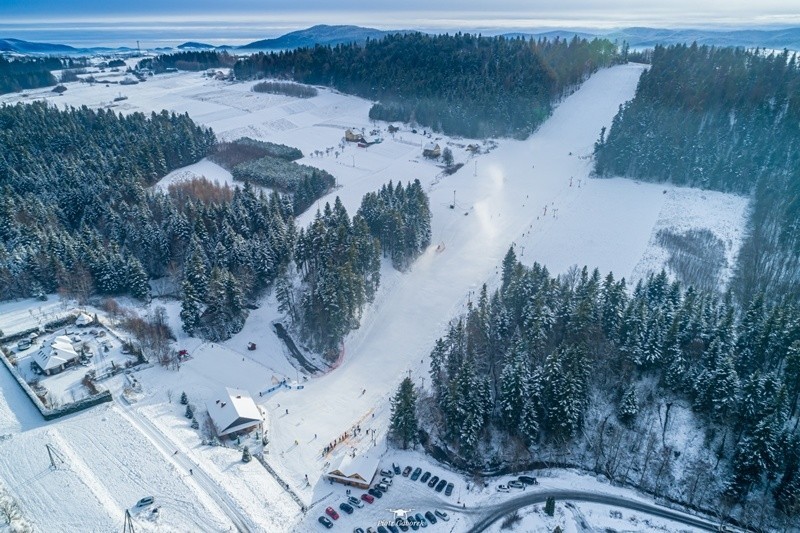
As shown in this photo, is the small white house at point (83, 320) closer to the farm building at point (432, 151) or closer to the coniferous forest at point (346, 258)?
the coniferous forest at point (346, 258)

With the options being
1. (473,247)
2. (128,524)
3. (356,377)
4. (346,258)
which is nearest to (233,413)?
(128,524)

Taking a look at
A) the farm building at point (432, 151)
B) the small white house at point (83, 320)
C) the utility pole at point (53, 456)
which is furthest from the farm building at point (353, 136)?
the utility pole at point (53, 456)

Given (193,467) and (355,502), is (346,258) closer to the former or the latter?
(193,467)

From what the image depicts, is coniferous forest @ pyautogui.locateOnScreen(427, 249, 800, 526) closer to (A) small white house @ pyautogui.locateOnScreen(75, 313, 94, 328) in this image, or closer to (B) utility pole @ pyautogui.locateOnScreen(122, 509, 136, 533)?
(B) utility pole @ pyautogui.locateOnScreen(122, 509, 136, 533)

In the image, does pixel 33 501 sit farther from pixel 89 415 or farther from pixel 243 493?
pixel 243 493

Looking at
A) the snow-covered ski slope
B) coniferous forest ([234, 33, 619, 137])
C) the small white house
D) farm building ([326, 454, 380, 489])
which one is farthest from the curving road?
coniferous forest ([234, 33, 619, 137])

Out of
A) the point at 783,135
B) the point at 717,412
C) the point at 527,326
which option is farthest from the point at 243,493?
the point at 783,135

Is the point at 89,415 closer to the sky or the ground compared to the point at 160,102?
closer to the ground
